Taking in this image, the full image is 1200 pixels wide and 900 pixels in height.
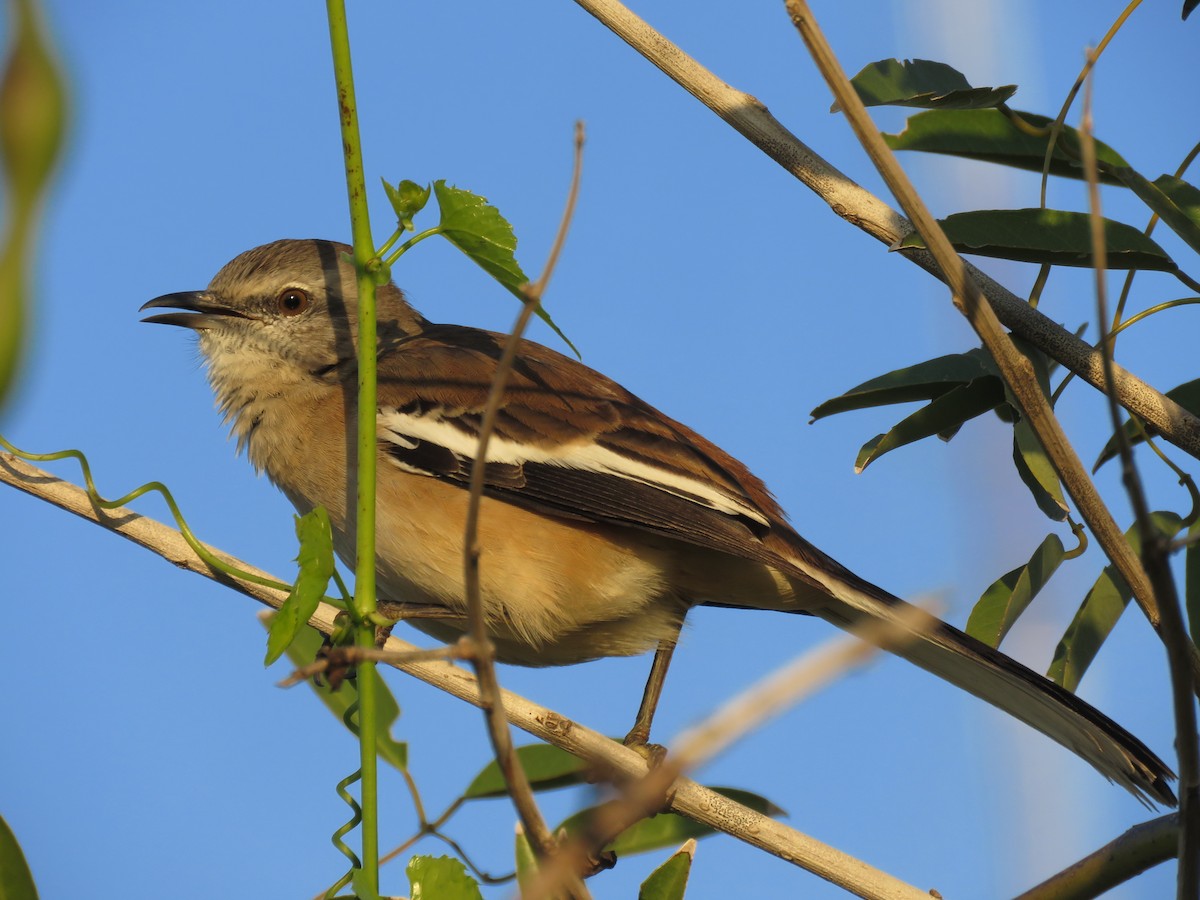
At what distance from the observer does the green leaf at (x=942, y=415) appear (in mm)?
3039

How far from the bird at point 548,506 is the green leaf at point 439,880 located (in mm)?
2224

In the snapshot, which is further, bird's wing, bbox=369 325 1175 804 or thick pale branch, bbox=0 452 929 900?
bird's wing, bbox=369 325 1175 804

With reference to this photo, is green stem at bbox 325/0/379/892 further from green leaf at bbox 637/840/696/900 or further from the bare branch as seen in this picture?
the bare branch

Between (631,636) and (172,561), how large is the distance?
2075mm

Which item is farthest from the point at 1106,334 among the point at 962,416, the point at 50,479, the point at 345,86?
the point at 50,479

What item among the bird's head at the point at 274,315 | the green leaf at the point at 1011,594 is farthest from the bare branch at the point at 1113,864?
the bird's head at the point at 274,315

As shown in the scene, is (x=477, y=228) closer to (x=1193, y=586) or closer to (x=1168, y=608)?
(x=1168, y=608)

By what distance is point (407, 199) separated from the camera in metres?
2.40

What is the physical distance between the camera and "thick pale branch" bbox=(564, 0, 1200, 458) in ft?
9.05

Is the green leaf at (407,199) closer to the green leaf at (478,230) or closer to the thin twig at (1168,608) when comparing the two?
the green leaf at (478,230)

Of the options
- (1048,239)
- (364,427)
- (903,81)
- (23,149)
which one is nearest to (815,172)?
(903,81)

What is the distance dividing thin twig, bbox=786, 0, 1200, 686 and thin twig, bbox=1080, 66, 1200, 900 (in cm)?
24

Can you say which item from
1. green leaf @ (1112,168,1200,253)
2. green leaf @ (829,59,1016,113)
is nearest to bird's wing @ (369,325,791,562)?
green leaf @ (829,59,1016,113)

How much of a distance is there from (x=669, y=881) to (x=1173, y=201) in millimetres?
1881
